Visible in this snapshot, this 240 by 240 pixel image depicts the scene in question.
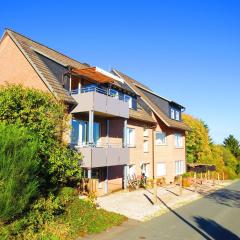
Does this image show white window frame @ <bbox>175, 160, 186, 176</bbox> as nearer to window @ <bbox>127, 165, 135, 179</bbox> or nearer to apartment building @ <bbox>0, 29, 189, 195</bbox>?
apartment building @ <bbox>0, 29, 189, 195</bbox>

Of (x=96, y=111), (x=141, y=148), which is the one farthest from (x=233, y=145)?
(x=96, y=111)

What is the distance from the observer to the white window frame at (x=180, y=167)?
129 feet

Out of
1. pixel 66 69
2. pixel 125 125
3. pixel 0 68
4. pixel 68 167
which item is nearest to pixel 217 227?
pixel 68 167

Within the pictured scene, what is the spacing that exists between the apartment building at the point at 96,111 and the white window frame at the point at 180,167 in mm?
4553

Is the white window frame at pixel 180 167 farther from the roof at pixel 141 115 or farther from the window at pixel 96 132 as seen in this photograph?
the window at pixel 96 132

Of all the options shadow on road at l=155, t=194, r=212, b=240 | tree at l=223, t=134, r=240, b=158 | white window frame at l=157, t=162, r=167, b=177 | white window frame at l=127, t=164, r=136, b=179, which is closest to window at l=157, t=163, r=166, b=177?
white window frame at l=157, t=162, r=167, b=177

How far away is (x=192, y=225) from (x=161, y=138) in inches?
797

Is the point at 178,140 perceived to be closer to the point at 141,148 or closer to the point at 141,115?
the point at 141,148

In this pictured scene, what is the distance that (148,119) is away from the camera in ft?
→ 108

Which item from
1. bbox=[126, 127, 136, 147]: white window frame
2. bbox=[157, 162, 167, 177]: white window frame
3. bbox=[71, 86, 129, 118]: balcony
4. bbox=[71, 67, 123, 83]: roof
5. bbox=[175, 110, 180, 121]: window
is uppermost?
bbox=[71, 67, 123, 83]: roof

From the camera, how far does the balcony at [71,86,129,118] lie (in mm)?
22438

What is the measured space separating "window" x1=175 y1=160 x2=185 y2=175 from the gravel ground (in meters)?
10.0

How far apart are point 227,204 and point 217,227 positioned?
8.36 metres

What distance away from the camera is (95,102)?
22609 mm
